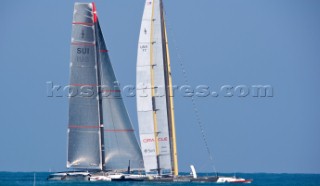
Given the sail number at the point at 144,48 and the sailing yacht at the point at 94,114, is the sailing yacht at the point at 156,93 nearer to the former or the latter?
the sail number at the point at 144,48

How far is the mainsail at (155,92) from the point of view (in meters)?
65.9

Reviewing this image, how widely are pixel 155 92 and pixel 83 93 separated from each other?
5.26 meters

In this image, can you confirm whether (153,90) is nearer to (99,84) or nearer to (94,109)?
(99,84)

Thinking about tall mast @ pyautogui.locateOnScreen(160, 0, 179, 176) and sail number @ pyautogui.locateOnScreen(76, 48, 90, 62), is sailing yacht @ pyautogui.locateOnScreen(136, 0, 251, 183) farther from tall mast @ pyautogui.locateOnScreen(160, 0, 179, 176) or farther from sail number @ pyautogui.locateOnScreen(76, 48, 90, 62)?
sail number @ pyautogui.locateOnScreen(76, 48, 90, 62)

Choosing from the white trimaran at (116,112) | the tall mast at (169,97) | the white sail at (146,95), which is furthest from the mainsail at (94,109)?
the tall mast at (169,97)

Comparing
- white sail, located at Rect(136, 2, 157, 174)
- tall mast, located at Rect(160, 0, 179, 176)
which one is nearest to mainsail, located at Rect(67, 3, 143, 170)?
white sail, located at Rect(136, 2, 157, 174)

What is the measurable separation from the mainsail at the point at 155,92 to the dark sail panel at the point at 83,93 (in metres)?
3.95

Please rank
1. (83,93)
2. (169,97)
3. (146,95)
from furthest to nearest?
(83,93) < (146,95) < (169,97)

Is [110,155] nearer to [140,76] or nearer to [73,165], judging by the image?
[73,165]

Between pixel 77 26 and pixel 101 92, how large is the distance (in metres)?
4.76

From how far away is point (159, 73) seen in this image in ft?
216

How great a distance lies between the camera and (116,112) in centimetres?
7025

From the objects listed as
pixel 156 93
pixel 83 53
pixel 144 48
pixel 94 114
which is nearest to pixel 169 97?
pixel 156 93

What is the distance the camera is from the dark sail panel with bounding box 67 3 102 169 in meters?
68.2
